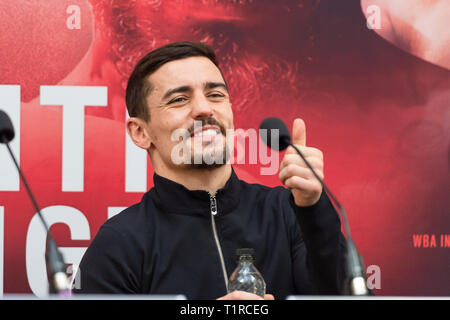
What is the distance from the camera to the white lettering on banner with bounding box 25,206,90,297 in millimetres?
2158

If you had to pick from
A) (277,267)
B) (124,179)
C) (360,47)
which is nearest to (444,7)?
(360,47)

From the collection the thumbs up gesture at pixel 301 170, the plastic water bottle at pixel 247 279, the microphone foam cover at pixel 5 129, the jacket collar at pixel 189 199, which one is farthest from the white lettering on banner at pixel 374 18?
the microphone foam cover at pixel 5 129

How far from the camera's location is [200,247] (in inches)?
69.7

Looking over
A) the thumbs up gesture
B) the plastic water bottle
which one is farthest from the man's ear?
the thumbs up gesture

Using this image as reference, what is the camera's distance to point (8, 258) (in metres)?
2.16

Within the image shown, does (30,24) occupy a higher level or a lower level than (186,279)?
higher

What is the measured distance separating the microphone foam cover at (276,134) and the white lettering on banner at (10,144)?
45.1 inches

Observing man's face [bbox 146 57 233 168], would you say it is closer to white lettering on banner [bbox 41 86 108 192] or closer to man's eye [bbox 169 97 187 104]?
man's eye [bbox 169 97 187 104]

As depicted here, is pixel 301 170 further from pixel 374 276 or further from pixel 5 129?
pixel 374 276

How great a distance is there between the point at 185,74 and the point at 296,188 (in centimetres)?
62

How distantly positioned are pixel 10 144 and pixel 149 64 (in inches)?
26.3

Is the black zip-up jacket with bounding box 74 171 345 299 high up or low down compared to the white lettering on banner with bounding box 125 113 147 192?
down

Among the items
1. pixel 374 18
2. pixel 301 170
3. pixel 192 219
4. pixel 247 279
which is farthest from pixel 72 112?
pixel 374 18

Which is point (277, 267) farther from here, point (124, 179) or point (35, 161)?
point (35, 161)
